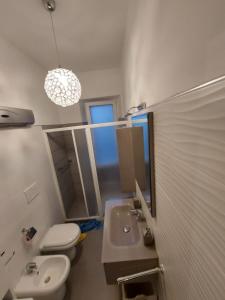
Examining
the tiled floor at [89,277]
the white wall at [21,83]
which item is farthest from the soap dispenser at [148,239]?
the white wall at [21,83]

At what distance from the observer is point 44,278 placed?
133 centimetres

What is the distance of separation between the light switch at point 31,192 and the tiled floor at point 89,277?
1011 mm

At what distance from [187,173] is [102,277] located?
1.85 meters

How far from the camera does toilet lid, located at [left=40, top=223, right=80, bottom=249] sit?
5.21 feet

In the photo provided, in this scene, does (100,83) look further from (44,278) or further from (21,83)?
(44,278)

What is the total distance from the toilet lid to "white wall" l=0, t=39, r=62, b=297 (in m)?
0.10

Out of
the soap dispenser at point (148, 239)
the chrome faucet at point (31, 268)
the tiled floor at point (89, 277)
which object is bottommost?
the tiled floor at point (89, 277)

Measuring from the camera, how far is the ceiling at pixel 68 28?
1.18m

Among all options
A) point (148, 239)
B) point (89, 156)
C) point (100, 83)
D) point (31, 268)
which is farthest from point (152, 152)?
point (100, 83)

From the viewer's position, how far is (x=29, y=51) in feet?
5.77

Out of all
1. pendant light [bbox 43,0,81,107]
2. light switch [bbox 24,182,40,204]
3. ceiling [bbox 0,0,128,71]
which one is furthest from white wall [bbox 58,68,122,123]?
light switch [bbox 24,182,40,204]

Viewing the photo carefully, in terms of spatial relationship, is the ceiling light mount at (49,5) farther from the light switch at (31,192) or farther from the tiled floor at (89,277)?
the tiled floor at (89,277)

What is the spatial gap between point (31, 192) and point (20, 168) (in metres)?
0.32

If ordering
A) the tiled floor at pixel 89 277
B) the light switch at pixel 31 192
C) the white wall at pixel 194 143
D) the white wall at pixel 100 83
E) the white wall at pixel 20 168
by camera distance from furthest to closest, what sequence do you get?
the white wall at pixel 100 83
the light switch at pixel 31 192
the tiled floor at pixel 89 277
the white wall at pixel 20 168
the white wall at pixel 194 143
